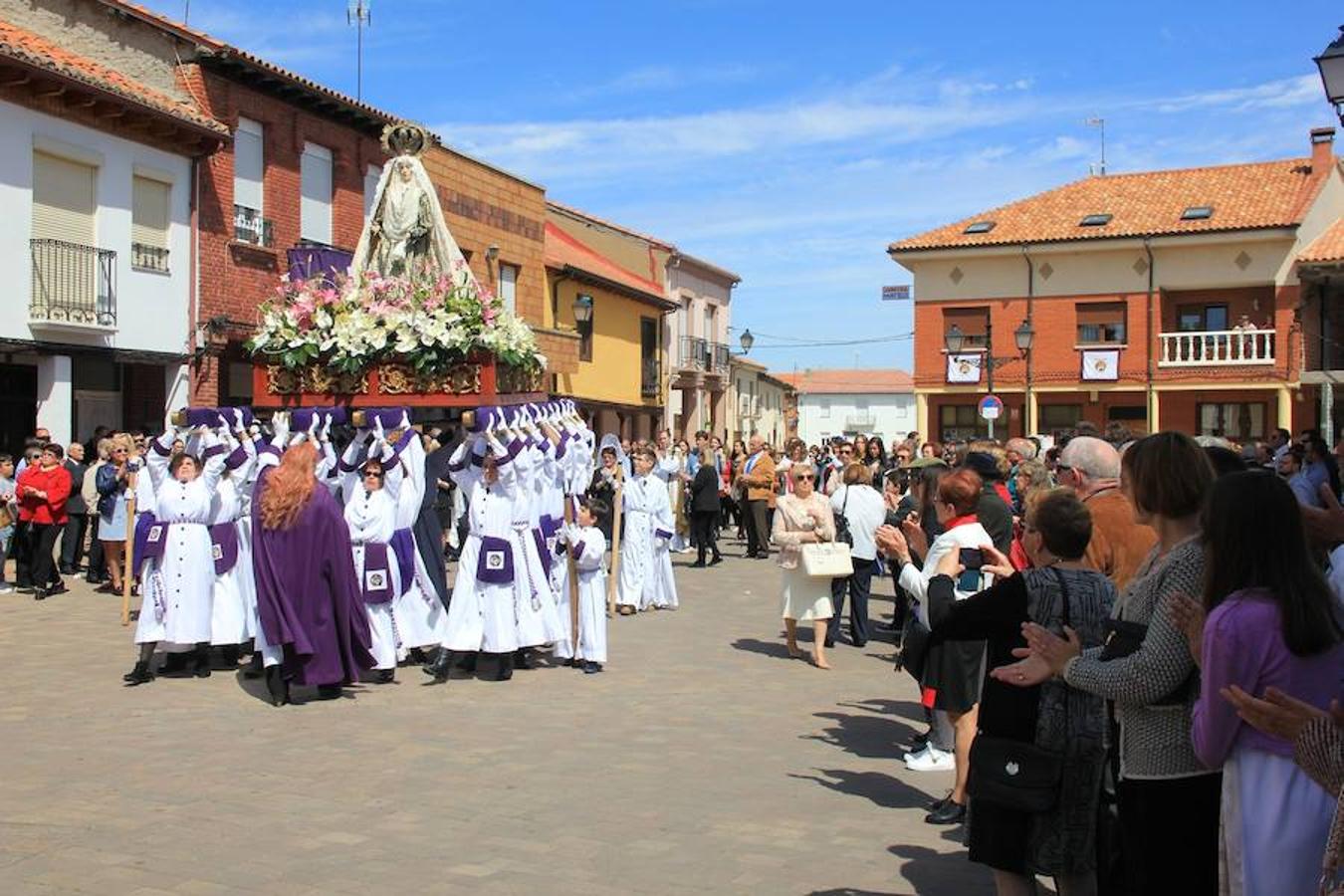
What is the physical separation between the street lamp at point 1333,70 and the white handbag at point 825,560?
5.06m

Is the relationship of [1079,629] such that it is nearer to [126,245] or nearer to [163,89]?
[126,245]

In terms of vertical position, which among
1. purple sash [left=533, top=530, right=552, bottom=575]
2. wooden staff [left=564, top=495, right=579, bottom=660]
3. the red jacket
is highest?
the red jacket

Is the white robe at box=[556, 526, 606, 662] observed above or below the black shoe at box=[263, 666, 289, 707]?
above

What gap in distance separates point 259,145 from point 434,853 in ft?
65.1

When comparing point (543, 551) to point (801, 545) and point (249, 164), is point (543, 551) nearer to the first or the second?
point (801, 545)

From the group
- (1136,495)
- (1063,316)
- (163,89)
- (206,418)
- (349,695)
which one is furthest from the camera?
(1063,316)

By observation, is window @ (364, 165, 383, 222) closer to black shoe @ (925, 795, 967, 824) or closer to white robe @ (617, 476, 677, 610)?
white robe @ (617, 476, 677, 610)

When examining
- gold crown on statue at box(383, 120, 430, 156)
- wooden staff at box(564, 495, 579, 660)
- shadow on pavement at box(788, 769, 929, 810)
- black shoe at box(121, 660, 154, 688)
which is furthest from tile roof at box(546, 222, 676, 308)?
shadow on pavement at box(788, 769, 929, 810)

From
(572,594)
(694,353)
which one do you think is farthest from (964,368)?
(572,594)

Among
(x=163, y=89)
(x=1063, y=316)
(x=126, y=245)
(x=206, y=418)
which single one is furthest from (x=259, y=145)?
(x=1063, y=316)

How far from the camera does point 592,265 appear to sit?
3744 cm

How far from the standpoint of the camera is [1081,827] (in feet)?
14.9

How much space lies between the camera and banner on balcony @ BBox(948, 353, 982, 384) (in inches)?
1547

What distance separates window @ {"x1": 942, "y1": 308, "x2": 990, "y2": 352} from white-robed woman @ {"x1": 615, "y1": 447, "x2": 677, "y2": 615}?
25238 millimetres
